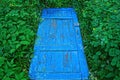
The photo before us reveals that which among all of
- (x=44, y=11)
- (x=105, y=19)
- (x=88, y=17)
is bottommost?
(x=44, y=11)

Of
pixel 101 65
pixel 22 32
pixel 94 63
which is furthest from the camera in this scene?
pixel 22 32

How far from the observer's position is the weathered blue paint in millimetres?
5105

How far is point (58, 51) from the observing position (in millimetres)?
5906

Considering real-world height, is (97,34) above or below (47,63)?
above

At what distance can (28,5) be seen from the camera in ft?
24.0

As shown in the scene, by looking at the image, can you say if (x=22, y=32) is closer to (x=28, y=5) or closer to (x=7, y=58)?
(x=7, y=58)

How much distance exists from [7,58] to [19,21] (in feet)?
3.97

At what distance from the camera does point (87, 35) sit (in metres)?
6.65

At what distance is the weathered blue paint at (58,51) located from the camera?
5.11 metres

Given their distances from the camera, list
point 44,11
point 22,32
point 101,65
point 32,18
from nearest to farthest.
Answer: point 101,65
point 22,32
point 32,18
point 44,11

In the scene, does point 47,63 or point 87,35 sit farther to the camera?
point 87,35

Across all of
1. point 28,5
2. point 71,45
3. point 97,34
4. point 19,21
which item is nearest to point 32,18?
point 28,5

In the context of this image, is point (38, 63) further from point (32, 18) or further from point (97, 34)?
point (32, 18)

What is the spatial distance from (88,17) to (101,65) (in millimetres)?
2347
